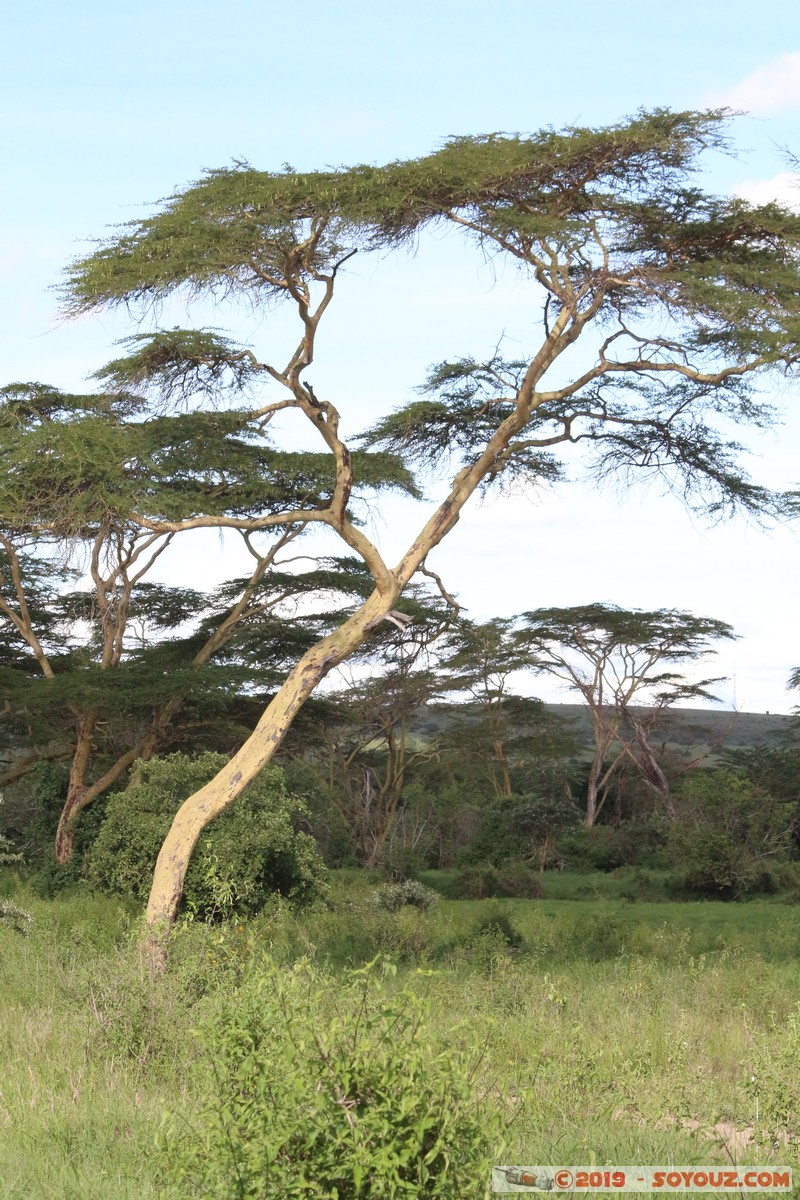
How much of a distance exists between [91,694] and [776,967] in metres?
11.2

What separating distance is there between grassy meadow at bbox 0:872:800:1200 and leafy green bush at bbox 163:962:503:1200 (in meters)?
0.08

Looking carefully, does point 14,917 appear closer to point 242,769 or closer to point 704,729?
point 242,769

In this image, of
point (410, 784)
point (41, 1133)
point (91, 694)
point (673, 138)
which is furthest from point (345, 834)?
point (41, 1133)

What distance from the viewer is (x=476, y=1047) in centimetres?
463

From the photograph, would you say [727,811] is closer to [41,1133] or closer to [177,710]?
[177,710]

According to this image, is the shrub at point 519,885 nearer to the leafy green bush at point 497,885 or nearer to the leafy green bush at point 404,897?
the leafy green bush at point 497,885

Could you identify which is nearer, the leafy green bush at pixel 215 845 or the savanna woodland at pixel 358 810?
the savanna woodland at pixel 358 810

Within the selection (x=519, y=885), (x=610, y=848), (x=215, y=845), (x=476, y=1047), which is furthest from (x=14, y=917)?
(x=610, y=848)

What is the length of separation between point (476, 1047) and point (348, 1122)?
1432 mm

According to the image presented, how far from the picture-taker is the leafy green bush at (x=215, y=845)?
1266 cm

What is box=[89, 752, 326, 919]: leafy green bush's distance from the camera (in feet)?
41.5

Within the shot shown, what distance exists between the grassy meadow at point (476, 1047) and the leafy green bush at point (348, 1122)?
0.27 feet

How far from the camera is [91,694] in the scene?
1848 cm

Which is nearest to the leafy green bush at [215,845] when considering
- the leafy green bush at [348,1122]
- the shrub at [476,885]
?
the shrub at [476,885]
